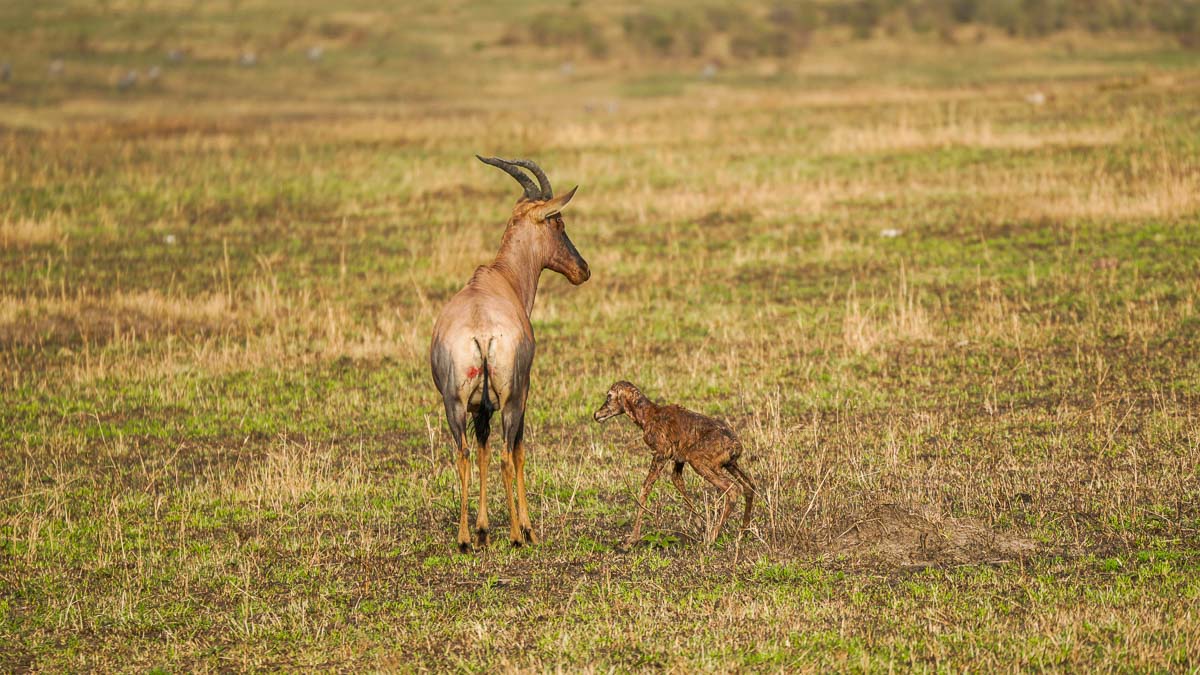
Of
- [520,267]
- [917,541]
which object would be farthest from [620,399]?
[917,541]

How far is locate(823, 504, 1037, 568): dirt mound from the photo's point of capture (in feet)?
29.2

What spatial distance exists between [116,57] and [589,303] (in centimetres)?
5616

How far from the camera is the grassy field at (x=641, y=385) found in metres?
8.04

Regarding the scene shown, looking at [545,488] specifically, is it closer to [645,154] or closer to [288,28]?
[645,154]

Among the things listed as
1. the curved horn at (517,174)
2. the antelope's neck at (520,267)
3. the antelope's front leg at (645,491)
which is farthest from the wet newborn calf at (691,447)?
the curved horn at (517,174)

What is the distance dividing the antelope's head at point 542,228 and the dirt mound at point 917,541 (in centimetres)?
308

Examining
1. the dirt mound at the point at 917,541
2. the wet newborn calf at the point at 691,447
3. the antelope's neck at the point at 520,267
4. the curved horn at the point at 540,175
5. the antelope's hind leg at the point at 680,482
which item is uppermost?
the curved horn at the point at 540,175

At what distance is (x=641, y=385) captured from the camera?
14117mm

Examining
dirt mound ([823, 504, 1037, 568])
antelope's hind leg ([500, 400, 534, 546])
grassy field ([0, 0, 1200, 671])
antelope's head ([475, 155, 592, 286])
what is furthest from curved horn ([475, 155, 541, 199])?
dirt mound ([823, 504, 1037, 568])

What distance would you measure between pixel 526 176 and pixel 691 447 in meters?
2.54

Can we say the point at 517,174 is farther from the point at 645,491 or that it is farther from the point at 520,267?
the point at 645,491

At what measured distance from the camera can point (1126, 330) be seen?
608 inches

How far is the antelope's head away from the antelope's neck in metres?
0.05

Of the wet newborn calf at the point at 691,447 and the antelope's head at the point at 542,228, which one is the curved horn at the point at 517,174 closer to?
the antelope's head at the point at 542,228
